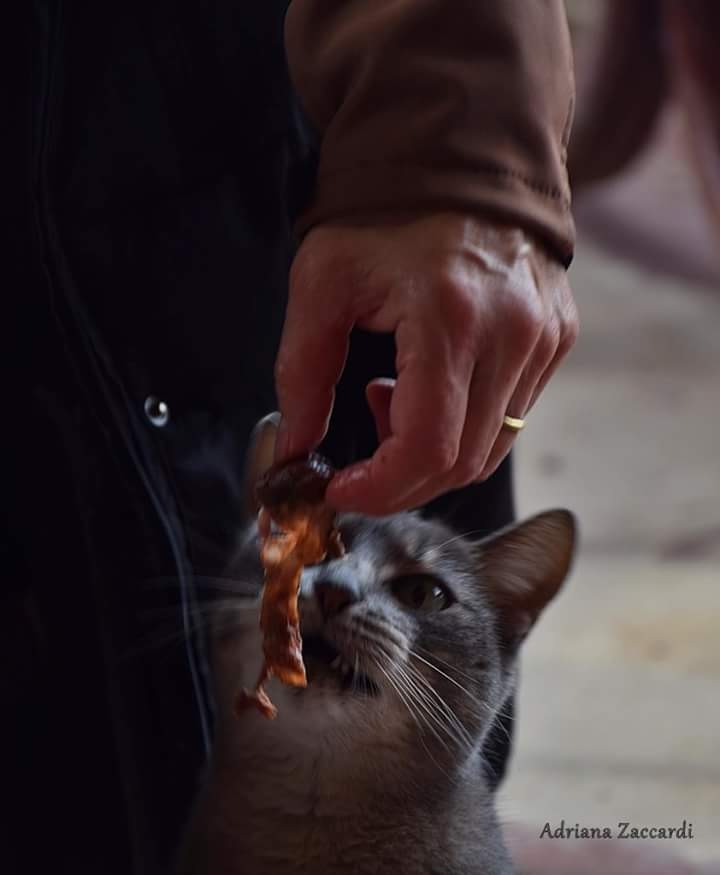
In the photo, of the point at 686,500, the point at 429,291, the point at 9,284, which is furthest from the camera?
the point at 686,500

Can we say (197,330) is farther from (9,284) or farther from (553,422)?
(553,422)

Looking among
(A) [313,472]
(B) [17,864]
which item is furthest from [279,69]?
(B) [17,864]

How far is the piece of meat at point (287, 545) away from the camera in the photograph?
0.67m

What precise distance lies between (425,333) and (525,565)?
1.10 feet

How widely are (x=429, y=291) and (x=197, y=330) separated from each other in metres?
0.26

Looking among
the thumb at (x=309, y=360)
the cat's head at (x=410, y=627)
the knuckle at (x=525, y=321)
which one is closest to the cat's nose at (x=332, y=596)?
the cat's head at (x=410, y=627)

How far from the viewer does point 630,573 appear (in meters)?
1.77

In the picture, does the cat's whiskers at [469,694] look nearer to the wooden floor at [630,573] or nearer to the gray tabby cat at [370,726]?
the gray tabby cat at [370,726]

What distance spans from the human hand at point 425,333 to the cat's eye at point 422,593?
18cm

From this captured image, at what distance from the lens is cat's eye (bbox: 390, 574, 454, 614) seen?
842mm

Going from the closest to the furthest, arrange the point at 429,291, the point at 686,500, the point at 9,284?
the point at 429,291 < the point at 9,284 < the point at 686,500

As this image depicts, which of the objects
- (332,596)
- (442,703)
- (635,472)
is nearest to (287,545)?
(332,596)

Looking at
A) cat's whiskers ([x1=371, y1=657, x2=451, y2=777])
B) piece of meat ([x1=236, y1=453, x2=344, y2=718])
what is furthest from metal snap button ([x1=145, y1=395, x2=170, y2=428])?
cat's whiskers ([x1=371, y1=657, x2=451, y2=777])

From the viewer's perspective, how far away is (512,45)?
65cm
